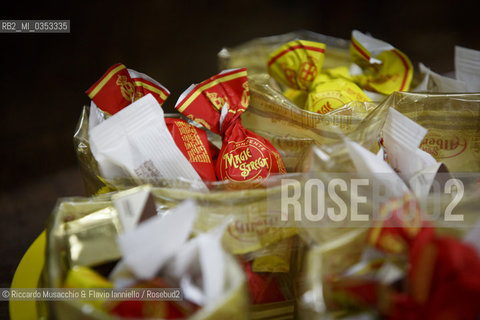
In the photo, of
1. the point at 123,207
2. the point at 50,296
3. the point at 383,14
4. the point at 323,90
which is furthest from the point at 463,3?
the point at 50,296

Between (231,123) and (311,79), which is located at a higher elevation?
(311,79)

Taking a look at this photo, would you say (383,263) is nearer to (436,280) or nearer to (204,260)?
(436,280)

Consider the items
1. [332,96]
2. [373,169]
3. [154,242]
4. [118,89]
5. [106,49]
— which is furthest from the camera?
[106,49]

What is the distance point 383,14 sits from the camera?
6.63 ft

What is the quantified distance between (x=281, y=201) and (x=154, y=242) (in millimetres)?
242

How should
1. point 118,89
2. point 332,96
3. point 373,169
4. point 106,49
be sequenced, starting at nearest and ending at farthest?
point 373,169, point 118,89, point 332,96, point 106,49

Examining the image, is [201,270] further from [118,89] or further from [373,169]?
[118,89]

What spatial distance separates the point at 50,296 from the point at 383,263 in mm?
445

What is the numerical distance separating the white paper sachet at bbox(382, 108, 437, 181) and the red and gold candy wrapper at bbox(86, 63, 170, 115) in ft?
1.54

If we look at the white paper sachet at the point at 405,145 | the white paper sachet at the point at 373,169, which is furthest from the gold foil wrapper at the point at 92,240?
the white paper sachet at the point at 405,145

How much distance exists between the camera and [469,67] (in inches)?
38.4

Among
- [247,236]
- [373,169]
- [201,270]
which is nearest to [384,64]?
[373,169]

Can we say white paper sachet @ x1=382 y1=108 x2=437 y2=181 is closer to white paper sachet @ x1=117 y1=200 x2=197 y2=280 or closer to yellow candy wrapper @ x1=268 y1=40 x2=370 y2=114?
yellow candy wrapper @ x1=268 y1=40 x2=370 y2=114

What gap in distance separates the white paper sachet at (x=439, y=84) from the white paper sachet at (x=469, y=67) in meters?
0.05
